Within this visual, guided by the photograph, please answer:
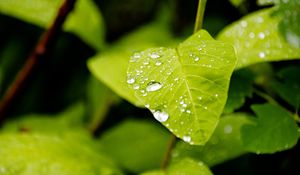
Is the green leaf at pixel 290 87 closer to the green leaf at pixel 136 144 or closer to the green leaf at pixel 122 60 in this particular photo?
the green leaf at pixel 122 60

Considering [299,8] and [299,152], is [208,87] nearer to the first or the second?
[299,8]

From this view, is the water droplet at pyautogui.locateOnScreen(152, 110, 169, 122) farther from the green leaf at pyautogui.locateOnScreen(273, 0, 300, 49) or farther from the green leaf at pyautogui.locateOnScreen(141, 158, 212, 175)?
the green leaf at pyautogui.locateOnScreen(273, 0, 300, 49)

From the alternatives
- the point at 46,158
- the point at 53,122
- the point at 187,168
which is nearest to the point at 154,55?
the point at 187,168

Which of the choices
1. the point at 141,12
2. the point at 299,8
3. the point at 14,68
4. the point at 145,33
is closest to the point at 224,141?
the point at 299,8

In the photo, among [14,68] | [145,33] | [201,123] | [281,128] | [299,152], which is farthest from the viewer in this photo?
[14,68]

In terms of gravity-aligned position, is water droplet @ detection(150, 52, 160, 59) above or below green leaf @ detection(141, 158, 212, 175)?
above

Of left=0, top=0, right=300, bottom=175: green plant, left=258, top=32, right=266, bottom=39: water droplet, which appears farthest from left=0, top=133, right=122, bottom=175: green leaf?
left=258, top=32, right=266, bottom=39: water droplet
